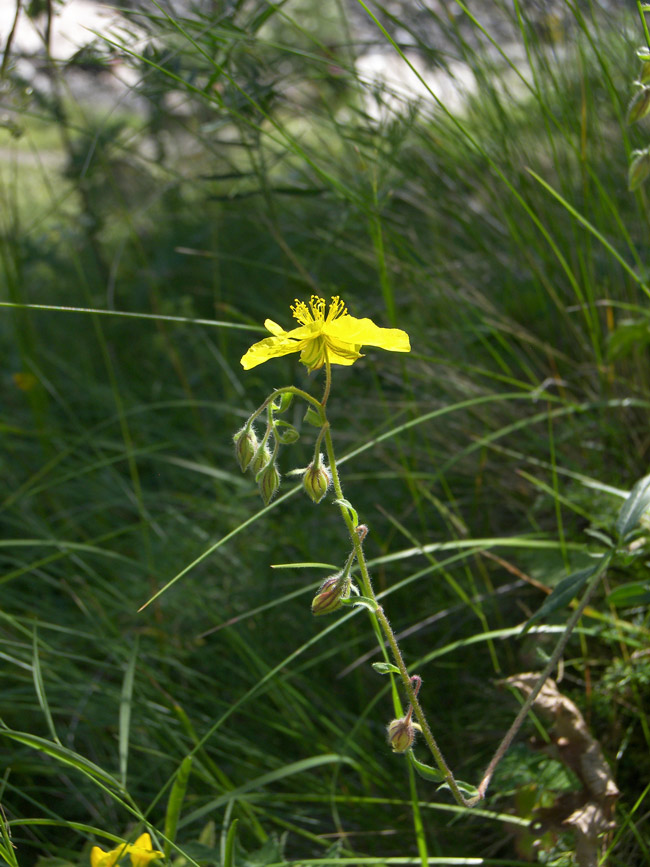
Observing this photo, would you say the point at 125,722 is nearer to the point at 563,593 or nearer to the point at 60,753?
the point at 60,753

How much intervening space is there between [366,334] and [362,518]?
3.04 ft

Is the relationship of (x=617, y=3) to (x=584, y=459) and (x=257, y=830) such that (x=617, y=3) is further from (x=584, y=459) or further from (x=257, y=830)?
(x=257, y=830)

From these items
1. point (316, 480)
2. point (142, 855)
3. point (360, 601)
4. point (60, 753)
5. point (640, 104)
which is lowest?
point (142, 855)

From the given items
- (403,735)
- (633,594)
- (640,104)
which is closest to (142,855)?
(403,735)

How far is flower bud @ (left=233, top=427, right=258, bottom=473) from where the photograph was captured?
1.00 meters

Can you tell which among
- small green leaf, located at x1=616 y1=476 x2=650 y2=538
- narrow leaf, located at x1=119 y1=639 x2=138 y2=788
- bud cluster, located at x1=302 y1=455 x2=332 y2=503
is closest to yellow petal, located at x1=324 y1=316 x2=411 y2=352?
bud cluster, located at x1=302 y1=455 x2=332 y2=503

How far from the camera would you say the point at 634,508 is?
1062mm

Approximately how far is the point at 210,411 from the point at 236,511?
0.62 metres

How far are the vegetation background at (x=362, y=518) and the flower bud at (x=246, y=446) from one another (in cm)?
19

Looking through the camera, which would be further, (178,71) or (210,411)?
(210,411)

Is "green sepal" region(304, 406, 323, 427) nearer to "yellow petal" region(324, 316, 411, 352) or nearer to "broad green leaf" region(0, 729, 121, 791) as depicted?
"yellow petal" region(324, 316, 411, 352)

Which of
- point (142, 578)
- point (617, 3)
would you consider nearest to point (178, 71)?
point (142, 578)

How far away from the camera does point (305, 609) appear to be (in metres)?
1.68

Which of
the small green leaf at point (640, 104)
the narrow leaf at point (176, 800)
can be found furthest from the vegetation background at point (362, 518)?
the small green leaf at point (640, 104)
